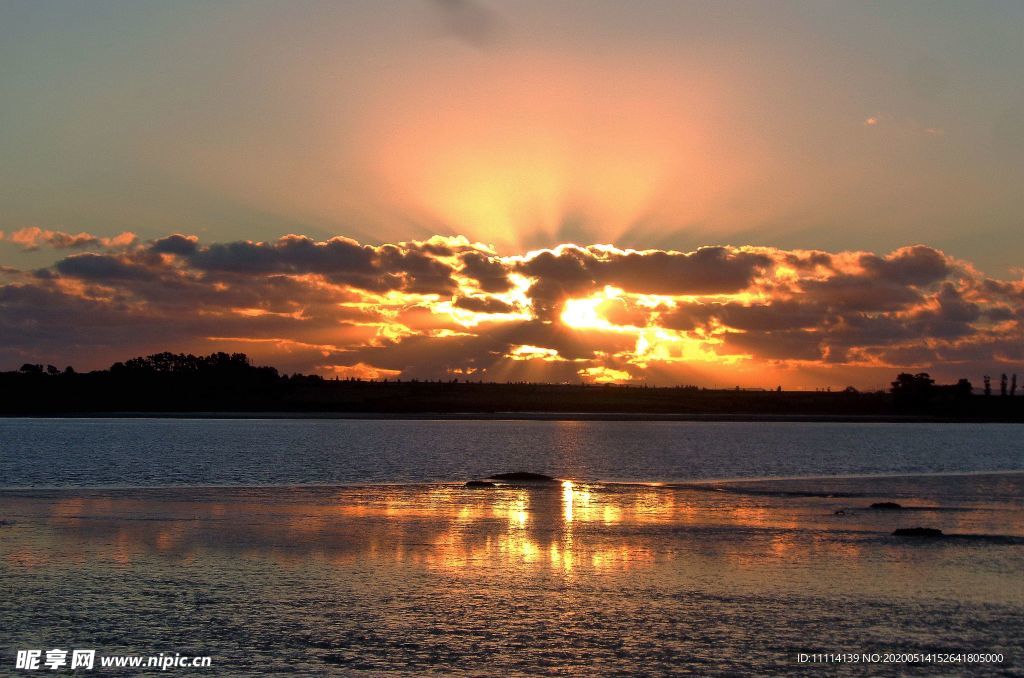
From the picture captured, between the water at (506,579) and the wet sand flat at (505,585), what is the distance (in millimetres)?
85

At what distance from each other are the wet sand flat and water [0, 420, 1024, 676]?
0.08m

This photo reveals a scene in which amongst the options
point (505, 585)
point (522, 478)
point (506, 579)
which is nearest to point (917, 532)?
point (506, 579)

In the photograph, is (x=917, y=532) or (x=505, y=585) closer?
(x=505, y=585)

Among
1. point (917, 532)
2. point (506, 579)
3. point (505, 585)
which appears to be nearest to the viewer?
point (505, 585)

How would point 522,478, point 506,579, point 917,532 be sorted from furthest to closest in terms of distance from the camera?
point 522,478, point 917,532, point 506,579

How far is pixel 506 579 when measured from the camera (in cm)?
2559

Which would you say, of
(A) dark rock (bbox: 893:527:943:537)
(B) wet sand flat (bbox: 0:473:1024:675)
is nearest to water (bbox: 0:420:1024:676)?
(B) wet sand flat (bbox: 0:473:1024:675)

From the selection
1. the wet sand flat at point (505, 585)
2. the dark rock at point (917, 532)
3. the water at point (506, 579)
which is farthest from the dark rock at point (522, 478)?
the dark rock at point (917, 532)

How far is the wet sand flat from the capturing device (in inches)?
740

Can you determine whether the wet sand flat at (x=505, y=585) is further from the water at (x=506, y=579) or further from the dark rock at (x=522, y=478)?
the dark rock at (x=522, y=478)

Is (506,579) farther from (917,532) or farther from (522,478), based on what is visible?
(522,478)

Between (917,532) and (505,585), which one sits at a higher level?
(917,532)

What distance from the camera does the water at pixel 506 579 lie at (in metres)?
18.8

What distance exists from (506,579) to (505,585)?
2.67 ft
